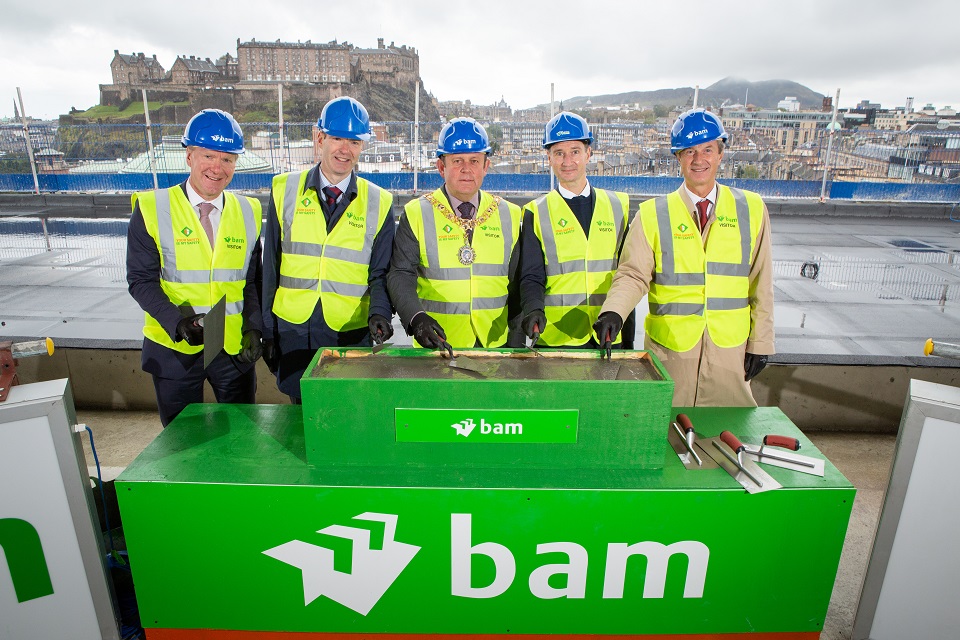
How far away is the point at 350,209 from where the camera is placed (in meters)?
3.16

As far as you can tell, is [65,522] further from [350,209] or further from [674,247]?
[674,247]

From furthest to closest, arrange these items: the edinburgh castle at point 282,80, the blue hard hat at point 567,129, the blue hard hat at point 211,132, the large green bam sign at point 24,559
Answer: the edinburgh castle at point 282,80 < the blue hard hat at point 567,129 < the blue hard hat at point 211,132 < the large green bam sign at point 24,559

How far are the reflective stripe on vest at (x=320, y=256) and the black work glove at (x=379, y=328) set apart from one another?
1.08 feet

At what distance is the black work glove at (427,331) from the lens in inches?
99.7

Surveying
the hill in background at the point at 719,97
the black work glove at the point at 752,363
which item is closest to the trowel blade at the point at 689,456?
the black work glove at the point at 752,363

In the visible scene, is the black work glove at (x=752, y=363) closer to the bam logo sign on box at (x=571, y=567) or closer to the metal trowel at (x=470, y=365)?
the bam logo sign on box at (x=571, y=567)

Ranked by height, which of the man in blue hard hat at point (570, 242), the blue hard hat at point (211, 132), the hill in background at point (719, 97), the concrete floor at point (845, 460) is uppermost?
the hill in background at point (719, 97)

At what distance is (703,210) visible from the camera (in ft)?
10.3

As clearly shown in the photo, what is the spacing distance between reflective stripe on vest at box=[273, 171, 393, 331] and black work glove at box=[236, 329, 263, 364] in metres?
0.17

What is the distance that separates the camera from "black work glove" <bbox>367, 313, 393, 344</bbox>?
2.82 meters

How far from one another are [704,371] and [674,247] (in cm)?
66

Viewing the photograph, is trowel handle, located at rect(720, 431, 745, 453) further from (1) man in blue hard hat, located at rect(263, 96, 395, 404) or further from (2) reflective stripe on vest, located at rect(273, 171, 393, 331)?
(2) reflective stripe on vest, located at rect(273, 171, 393, 331)

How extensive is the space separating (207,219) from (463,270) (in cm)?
130

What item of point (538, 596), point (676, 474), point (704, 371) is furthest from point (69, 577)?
point (704, 371)
